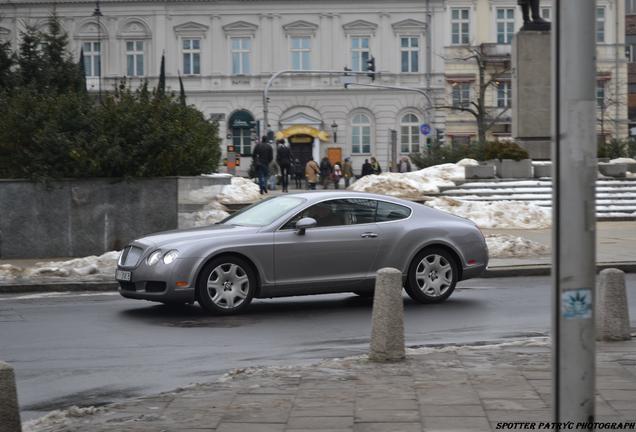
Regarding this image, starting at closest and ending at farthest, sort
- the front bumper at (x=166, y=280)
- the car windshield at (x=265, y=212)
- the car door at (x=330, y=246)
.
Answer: the front bumper at (x=166, y=280), the car door at (x=330, y=246), the car windshield at (x=265, y=212)

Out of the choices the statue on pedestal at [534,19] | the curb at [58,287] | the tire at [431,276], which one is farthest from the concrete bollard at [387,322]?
the statue on pedestal at [534,19]

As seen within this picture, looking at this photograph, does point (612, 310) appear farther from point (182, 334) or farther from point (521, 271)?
point (521, 271)

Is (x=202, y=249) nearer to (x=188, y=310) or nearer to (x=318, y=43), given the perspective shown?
(x=188, y=310)

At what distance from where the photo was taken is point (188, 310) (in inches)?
541

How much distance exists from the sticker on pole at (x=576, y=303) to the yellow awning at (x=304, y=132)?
214 ft

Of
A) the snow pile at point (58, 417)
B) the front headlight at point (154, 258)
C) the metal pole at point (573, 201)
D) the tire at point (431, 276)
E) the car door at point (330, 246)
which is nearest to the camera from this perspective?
the metal pole at point (573, 201)

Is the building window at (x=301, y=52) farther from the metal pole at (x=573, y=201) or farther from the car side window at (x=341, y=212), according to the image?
the metal pole at (x=573, y=201)

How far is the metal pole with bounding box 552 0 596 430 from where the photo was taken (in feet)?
16.4

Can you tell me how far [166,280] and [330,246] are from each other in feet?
6.55

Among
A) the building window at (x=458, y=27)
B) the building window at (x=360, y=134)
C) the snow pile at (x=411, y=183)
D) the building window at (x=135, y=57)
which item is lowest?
the snow pile at (x=411, y=183)

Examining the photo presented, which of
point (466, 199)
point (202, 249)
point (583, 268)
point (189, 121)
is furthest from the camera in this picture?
point (466, 199)

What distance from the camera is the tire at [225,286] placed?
13.0m

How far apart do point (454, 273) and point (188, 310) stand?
324 centimetres

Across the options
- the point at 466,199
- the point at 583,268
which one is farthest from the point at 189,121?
the point at 583,268
